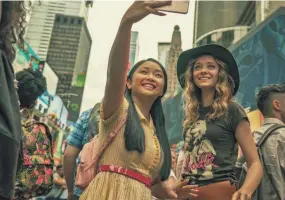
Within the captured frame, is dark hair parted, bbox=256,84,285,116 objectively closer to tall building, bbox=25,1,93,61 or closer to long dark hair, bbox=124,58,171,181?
long dark hair, bbox=124,58,171,181

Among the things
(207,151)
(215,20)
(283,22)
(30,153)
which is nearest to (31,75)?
(30,153)

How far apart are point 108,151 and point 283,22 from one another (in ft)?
36.6

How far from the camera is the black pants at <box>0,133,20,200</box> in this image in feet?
3.88

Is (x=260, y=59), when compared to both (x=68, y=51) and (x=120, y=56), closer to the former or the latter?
(x=120, y=56)

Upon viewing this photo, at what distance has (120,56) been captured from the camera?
168 cm

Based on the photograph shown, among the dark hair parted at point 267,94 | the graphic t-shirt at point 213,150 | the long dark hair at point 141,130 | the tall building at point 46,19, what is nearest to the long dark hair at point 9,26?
the long dark hair at point 141,130

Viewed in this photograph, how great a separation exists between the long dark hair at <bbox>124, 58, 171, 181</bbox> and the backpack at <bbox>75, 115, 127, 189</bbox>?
6 centimetres

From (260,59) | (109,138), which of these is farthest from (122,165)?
(260,59)

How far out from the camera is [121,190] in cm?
172

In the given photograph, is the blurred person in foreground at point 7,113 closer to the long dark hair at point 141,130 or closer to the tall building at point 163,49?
the long dark hair at point 141,130

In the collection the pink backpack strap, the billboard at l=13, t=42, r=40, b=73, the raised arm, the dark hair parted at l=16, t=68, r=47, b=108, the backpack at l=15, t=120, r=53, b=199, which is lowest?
the backpack at l=15, t=120, r=53, b=199

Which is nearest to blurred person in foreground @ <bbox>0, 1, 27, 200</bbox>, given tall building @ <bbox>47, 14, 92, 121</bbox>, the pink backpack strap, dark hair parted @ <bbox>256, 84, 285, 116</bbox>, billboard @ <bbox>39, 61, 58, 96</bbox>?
the pink backpack strap

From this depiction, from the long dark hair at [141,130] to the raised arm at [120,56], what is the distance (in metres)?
0.14

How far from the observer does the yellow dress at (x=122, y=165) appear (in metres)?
1.72
